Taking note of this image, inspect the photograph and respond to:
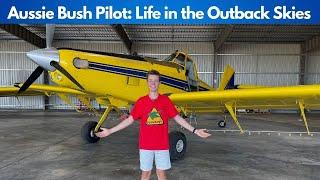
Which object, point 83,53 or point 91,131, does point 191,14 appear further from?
point 91,131

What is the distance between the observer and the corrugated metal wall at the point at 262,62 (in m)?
23.5

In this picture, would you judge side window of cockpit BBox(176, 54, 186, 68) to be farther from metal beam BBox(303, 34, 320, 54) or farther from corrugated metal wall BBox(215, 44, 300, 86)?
metal beam BBox(303, 34, 320, 54)

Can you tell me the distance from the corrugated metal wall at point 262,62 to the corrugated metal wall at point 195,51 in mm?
629

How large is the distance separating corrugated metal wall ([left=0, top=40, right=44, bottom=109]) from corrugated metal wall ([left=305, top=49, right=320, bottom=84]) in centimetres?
1844

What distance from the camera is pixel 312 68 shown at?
77.2ft

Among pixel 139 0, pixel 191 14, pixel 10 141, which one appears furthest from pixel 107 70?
pixel 10 141

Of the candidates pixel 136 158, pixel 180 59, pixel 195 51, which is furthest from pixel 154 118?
pixel 195 51

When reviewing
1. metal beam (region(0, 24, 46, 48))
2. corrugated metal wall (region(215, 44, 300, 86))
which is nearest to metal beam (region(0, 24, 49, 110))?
metal beam (region(0, 24, 46, 48))

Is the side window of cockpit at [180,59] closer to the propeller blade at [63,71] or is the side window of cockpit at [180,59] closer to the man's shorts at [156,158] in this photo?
the propeller blade at [63,71]

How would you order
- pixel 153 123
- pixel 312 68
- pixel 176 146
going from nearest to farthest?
pixel 153 123 < pixel 176 146 < pixel 312 68

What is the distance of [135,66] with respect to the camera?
23.5 ft

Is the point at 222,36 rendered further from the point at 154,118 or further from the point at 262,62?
the point at 154,118

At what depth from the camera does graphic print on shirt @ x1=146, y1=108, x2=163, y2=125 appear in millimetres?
3611

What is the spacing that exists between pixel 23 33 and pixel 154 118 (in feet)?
62.8
